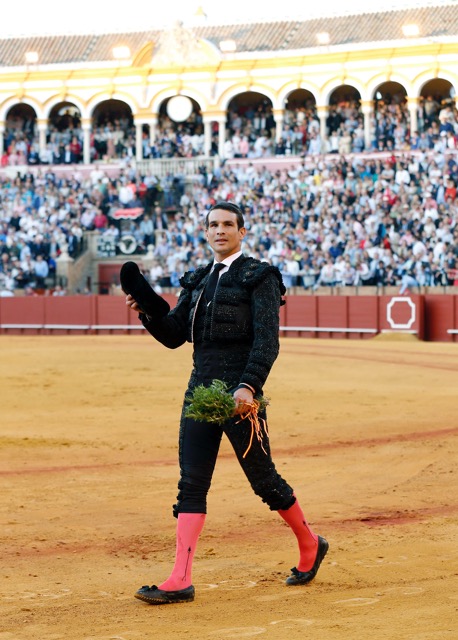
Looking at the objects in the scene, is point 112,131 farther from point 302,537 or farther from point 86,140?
point 302,537

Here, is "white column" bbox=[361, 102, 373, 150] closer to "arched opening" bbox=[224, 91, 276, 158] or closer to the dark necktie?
"arched opening" bbox=[224, 91, 276, 158]

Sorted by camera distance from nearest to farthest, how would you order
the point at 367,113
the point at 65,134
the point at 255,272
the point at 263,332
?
the point at 263,332, the point at 255,272, the point at 367,113, the point at 65,134

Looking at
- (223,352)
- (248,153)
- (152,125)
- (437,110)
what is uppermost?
(152,125)

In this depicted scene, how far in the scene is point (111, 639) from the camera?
4.09 m

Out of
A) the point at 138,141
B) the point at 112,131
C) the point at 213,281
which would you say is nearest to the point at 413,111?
the point at 138,141

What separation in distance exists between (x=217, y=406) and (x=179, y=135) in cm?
3277

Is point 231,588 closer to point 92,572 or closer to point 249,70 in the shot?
point 92,572

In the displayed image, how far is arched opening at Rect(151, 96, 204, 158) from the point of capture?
35.7 metres

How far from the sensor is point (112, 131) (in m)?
38.5

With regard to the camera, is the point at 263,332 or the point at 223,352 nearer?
the point at 263,332

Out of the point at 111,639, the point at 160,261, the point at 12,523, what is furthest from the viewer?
the point at 160,261

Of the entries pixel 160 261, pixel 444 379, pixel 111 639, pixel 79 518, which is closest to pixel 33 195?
pixel 160 261

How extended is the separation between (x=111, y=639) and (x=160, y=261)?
2615 cm

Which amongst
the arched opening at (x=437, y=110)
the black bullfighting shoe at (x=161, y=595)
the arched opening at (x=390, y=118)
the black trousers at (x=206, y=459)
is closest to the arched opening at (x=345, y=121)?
the arched opening at (x=390, y=118)
